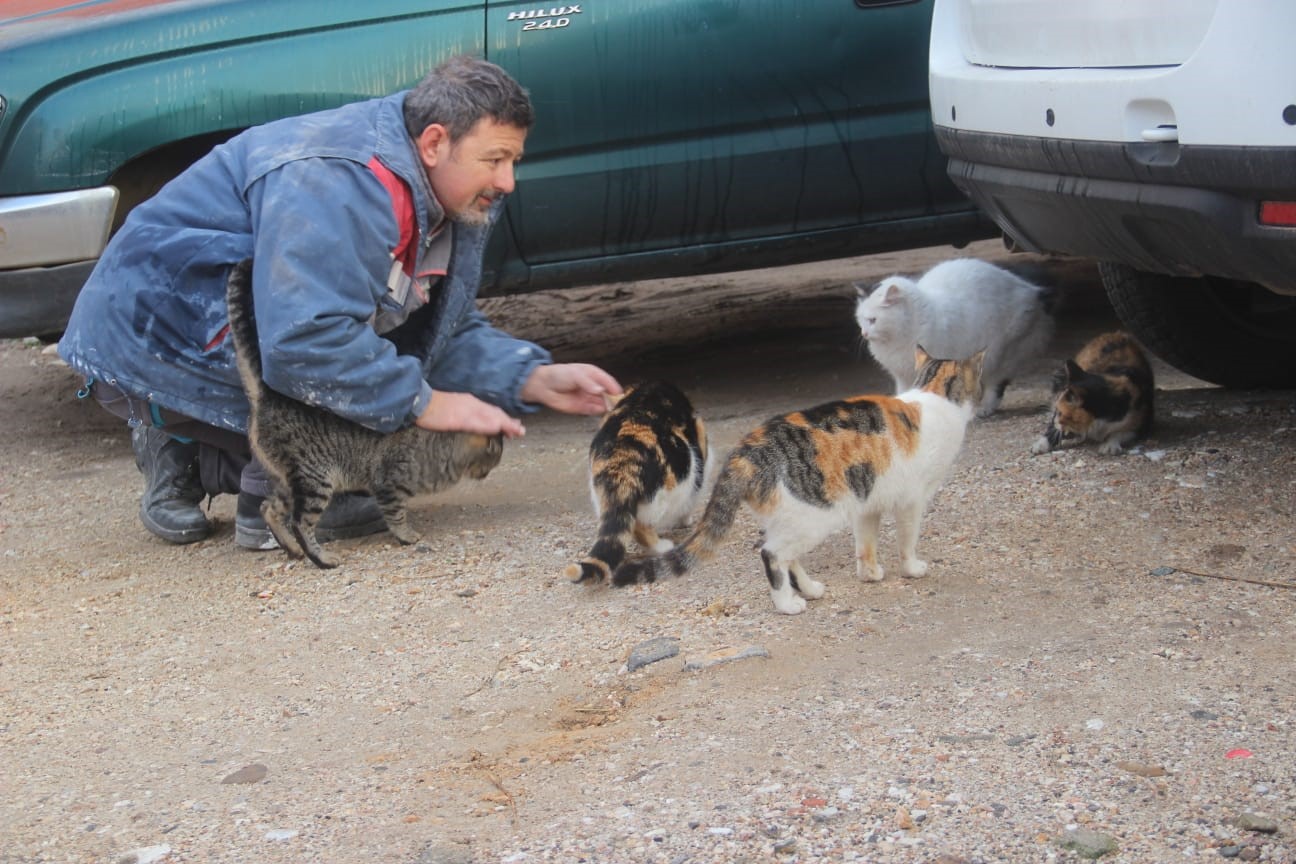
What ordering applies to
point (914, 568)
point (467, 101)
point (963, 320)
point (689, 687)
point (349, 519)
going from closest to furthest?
1. point (689, 687)
2. point (914, 568)
3. point (467, 101)
4. point (349, 519)
5. point (963, 320)

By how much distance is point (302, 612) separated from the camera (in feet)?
14.5

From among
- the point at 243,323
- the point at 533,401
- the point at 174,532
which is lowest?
the point at 174,532

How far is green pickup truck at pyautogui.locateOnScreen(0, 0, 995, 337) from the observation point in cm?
559

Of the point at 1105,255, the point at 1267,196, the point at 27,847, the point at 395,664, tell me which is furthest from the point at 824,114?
the point at 27,847

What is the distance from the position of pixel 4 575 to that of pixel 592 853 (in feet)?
9.99

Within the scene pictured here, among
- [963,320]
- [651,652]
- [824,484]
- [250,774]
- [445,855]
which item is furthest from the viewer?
[963,320]

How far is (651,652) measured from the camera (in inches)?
148

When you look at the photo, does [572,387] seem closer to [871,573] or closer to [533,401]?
[533,401]

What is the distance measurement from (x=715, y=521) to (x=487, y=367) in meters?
1.39

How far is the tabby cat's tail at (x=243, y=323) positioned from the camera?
4.45m

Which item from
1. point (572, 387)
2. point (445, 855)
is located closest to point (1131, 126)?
point (572, 387)

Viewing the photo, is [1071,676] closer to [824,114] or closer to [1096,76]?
[1096,76]

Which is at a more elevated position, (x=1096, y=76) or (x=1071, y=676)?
(x=1096, y=76)

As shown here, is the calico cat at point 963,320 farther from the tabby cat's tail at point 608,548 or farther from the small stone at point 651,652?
the small stone at point 651,652
